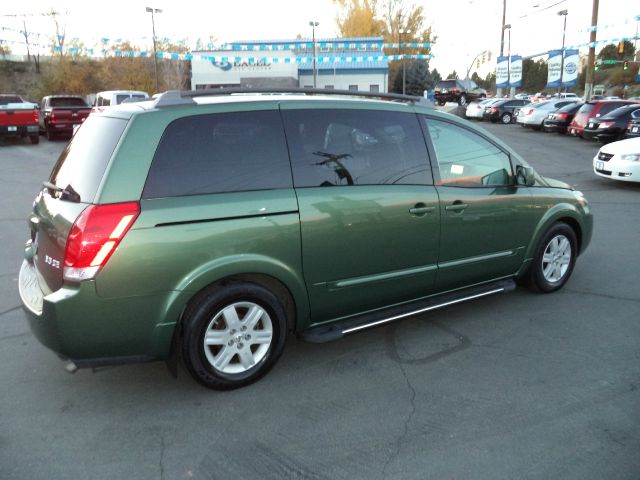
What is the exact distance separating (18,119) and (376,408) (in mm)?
20892

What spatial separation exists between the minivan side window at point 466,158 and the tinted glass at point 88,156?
89.5 inches

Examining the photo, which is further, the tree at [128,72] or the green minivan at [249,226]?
the tree at [128,72]

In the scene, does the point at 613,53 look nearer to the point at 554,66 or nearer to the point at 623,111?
the point at 554,66

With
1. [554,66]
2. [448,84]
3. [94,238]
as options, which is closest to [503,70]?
[554,66]

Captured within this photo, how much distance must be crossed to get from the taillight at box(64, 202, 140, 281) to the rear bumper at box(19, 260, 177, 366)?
0.09 metres

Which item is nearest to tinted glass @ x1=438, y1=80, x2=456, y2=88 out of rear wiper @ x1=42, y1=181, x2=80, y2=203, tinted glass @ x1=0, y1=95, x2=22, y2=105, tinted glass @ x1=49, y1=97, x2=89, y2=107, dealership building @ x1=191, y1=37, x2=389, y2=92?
dealership building @ x1=191, y1=37, x2=389, y2=92

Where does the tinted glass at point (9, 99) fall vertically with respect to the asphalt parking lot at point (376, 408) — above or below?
above

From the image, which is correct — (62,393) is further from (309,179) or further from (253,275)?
(309,179)

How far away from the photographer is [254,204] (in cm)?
335

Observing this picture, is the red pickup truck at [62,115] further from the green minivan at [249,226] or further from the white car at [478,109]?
the white car at [478,109]

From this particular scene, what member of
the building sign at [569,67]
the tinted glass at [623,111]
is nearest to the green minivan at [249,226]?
the tinted glass at [623,111]

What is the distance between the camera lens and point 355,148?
386cm

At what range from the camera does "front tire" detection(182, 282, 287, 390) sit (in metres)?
3.29

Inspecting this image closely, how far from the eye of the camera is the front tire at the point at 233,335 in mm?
3293
